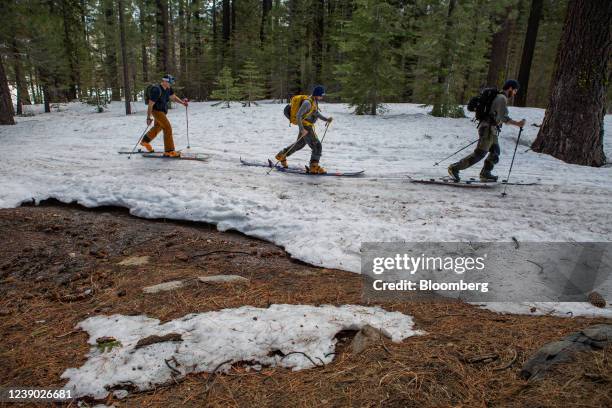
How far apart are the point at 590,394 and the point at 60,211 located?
27.7ft

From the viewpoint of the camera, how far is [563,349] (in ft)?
9.36

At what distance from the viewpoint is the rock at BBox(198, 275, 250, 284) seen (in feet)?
15.6

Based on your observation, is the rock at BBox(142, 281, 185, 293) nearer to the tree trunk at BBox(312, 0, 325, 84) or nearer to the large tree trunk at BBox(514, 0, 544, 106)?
the large tree trunk at BBox(514, 0, 544, 106)

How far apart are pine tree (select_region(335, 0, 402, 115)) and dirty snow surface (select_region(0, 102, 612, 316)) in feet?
12.7

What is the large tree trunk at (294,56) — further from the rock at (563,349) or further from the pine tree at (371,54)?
the rock at (563,349)

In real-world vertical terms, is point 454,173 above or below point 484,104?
below

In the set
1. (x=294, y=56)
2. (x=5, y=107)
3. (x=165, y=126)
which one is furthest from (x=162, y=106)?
(x=294, y=56)

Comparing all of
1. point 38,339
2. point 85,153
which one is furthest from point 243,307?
point 85,153

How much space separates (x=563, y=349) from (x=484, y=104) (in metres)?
7.19

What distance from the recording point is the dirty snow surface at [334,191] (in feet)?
20.7

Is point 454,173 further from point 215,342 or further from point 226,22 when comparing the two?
point 226,22

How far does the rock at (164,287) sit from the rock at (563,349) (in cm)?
371

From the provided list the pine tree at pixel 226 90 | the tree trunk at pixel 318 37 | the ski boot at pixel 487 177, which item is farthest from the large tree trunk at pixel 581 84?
the tree trunk at pixel 318 37

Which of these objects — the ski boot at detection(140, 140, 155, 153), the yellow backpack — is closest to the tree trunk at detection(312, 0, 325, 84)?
the ski boot at detection(140, 140, 155, 153)
